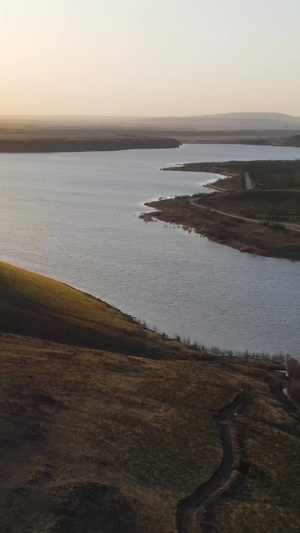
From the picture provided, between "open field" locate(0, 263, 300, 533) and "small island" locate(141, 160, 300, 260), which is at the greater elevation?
"small island" locate(141, 160, 300, 260)

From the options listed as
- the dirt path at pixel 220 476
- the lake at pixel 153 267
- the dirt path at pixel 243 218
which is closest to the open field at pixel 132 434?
the dirt path at pixel 220 476

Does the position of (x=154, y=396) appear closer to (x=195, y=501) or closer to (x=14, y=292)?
(x=195, y=501)

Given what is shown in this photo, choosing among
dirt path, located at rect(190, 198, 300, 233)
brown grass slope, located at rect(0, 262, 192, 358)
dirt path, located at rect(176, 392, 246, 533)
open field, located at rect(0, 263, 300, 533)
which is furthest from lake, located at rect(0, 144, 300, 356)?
dirt path, located at rect(176, 392, 246, 533)

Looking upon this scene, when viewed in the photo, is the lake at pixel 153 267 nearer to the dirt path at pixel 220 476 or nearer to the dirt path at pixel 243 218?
the dirt path at pixel 243 218

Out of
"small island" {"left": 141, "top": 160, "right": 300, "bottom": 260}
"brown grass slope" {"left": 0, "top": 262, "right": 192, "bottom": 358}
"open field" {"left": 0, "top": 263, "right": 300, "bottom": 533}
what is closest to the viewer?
"open field" {"left": 0, "top": 263, "right": 300, "bottom": 533}

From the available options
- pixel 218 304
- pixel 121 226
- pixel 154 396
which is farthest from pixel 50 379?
pixel 121 226

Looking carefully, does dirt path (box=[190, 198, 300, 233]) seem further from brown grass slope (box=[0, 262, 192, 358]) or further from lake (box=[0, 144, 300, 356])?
brown grass slope (box=[0, 262, 192, 358])

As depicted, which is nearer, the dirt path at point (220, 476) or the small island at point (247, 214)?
the dirt path at point (220, 476)

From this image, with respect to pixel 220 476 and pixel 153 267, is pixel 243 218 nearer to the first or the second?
pixel 153 267
